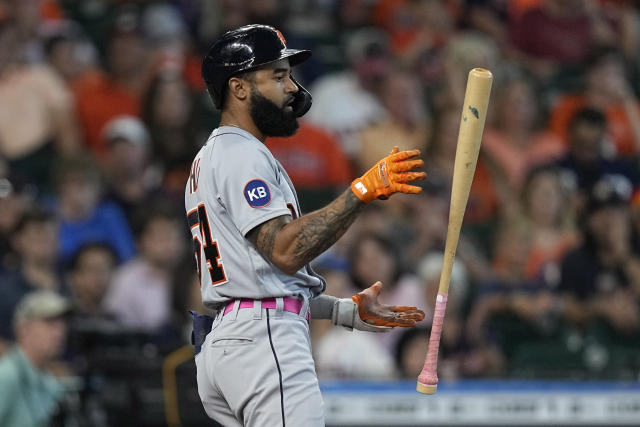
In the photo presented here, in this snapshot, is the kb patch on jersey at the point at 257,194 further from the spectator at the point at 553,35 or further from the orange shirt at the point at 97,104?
the spectator at the point at 553,35

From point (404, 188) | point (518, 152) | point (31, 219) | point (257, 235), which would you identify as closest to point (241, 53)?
point (257, 235)

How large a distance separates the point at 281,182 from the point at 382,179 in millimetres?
398

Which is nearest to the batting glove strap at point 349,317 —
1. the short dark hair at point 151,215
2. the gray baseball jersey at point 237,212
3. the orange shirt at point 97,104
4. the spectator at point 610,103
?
the gray baseball jersey at point 237,212

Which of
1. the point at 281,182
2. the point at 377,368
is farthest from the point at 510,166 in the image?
the point at 281,182

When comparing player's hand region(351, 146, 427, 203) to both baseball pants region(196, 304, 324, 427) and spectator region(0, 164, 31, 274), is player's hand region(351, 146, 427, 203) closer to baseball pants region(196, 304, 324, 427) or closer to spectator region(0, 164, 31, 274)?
baseball pants region(196, 304, 324, 427)

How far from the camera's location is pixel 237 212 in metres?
3.10

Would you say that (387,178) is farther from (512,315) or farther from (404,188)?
(512,315)

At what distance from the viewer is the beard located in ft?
10.8

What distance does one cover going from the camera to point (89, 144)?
7.64m

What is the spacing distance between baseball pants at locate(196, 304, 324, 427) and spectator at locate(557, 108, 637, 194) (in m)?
5.31

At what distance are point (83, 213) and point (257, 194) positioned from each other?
4.03 m

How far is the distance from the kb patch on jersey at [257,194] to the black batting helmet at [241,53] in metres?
0.39

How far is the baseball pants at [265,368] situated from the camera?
3.09 m

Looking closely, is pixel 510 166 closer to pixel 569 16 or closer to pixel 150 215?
pixel 569 16
